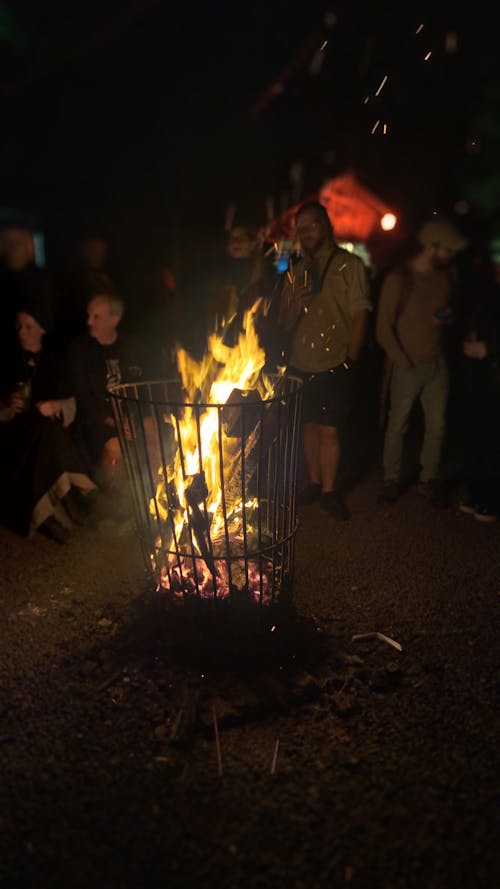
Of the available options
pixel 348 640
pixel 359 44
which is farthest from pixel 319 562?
pixel 359 44

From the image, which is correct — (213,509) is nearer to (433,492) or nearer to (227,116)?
(433,492)

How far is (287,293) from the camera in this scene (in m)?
4.68

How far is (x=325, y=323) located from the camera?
456 cm

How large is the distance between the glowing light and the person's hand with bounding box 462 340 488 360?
21.8 feet

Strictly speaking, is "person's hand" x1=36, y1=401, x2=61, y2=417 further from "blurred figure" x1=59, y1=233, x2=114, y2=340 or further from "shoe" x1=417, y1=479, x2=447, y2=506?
"shoe" x1=417, y1=479, x2=447, y2=506

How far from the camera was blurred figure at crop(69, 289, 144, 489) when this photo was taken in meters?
4.65

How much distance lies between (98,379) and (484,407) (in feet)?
9.64

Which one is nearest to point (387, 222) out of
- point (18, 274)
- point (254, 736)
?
point (18, 274)

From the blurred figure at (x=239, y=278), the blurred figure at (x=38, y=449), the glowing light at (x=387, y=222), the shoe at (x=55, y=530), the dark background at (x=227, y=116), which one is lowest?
the shoe at (x=55, y=530)

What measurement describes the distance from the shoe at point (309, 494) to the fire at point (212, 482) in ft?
5.00

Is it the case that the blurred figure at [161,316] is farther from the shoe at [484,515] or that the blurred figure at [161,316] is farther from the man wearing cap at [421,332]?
the shoe at [484,515]

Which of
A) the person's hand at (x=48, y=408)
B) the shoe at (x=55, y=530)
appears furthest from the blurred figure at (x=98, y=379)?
the shoe at (x=55, y=530)

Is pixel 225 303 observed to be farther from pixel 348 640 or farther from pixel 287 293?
pixel 348 640

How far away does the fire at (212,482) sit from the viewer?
3.14 meters
